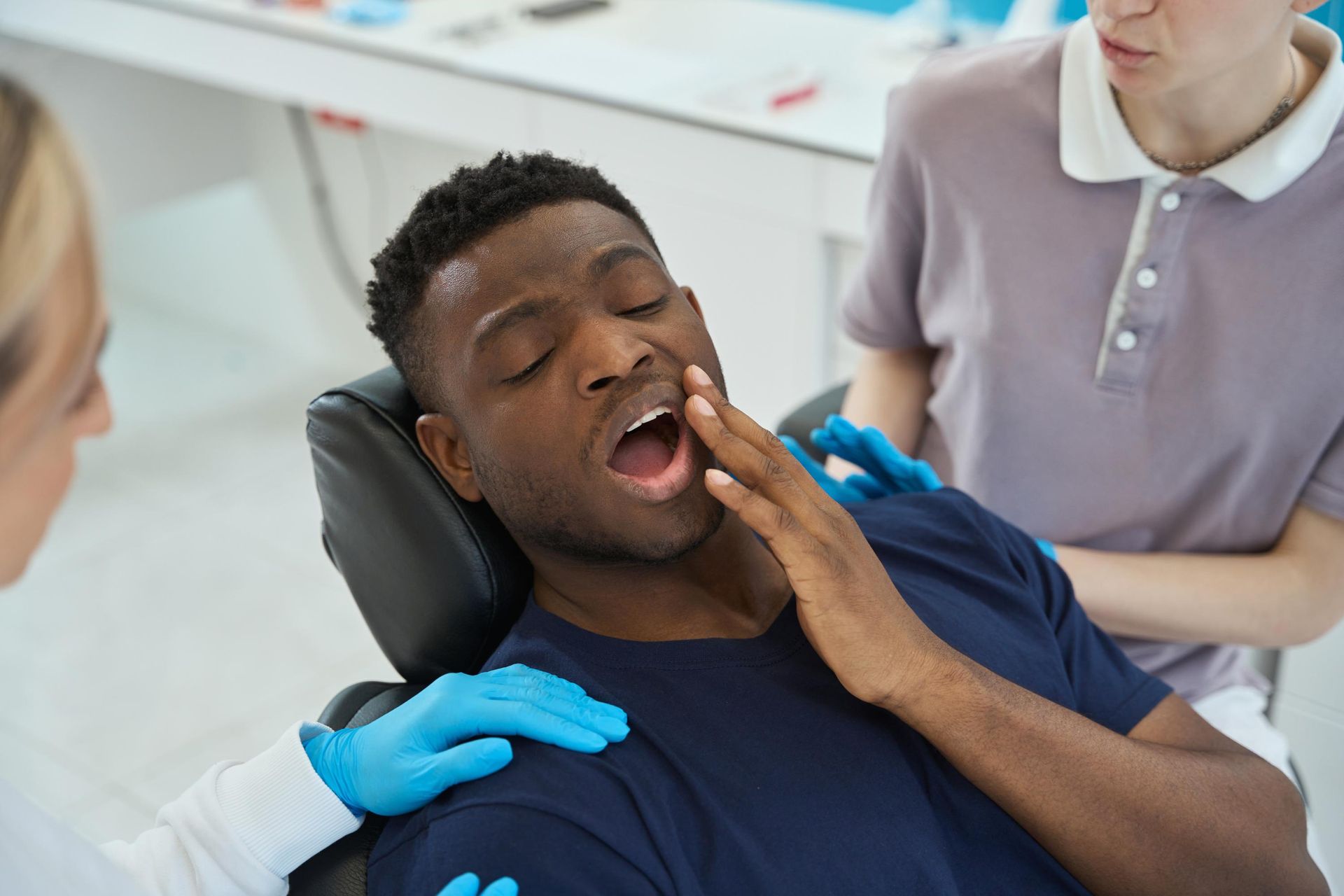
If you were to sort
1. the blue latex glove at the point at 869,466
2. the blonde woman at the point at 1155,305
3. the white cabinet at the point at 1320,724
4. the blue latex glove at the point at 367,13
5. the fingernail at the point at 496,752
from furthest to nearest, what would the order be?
1. the blue latex glove at the point at 367,13
2. the white cabinet at the point at 1320,724
3. the blue latex glove at the point at 869,466
4. the blonde woman at the point at 1155,305
5. the fingernail at the point at 496,752

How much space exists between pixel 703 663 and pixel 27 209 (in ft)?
2.07

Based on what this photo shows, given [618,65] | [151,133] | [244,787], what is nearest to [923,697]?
[244,787]

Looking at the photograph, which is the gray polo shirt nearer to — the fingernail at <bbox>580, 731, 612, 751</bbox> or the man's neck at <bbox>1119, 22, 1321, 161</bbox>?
the man's neck at <bbox>1119, 22, 1321, 161</bbox>

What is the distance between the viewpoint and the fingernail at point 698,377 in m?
1.08

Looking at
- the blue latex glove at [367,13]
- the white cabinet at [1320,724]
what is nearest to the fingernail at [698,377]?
the white cabinet at [1320,724]

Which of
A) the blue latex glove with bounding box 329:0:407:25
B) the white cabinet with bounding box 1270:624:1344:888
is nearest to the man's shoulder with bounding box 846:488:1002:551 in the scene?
the white cabinet with bounding box 1270:624:1344:888

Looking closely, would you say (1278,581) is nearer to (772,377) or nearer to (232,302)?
(772,377)

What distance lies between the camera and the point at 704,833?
3.18 ft

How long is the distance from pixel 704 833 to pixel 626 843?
74 mm

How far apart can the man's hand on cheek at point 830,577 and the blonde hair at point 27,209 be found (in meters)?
0.49

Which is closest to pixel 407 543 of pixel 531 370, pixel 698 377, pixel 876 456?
pixel 531 370

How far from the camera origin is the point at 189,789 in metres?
1.02

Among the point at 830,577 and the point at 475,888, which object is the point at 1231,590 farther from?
the point at 475,888

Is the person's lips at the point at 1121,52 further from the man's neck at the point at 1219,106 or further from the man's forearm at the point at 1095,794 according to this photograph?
the man's forearm at the point at 1095,794
